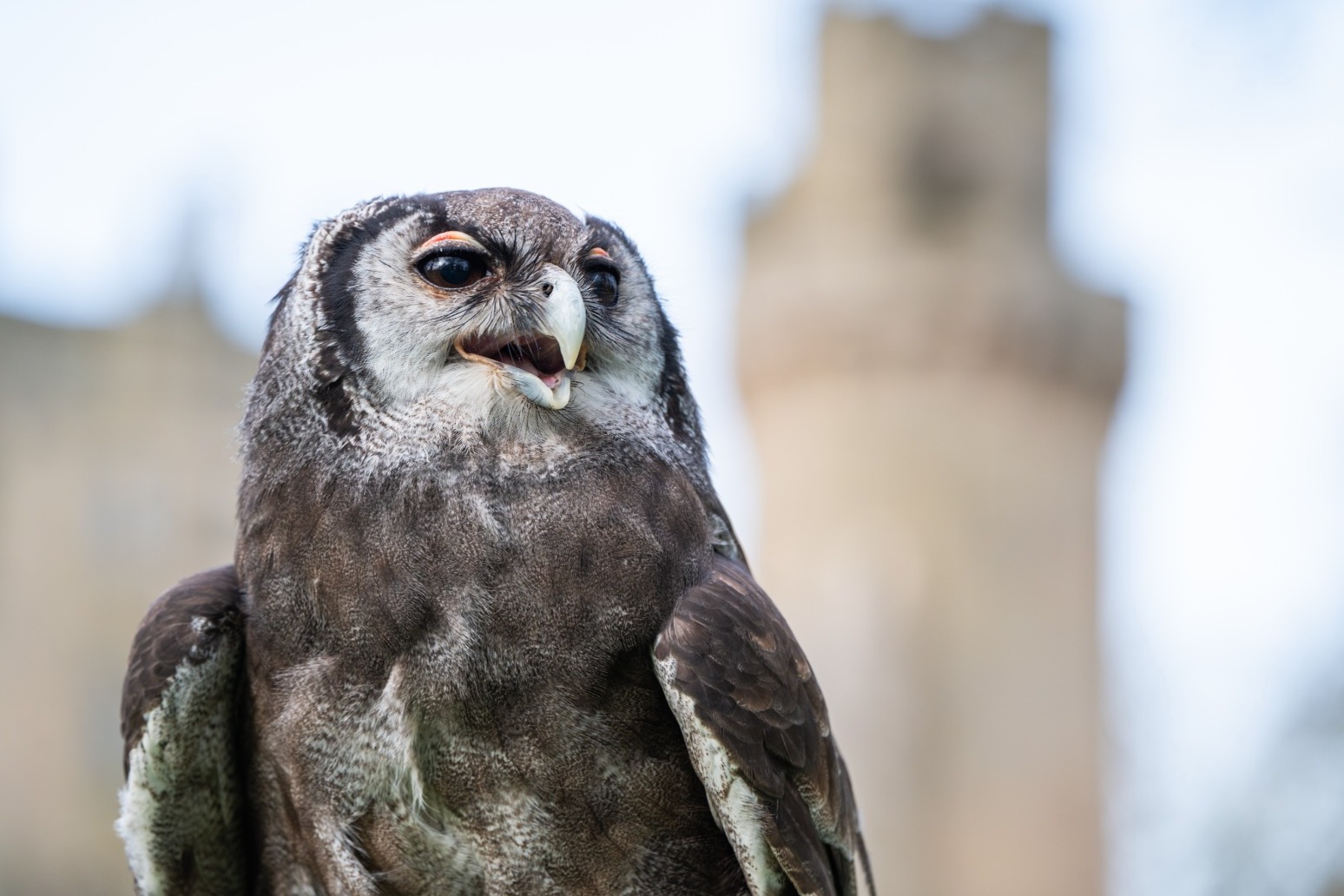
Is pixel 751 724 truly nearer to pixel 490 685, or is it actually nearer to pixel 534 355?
pixel 490 685

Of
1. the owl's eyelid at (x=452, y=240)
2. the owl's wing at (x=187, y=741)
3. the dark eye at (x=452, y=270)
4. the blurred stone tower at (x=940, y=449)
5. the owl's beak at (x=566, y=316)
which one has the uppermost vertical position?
the owl's eyelid at (x=452, y=240)

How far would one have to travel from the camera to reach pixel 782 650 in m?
3.87

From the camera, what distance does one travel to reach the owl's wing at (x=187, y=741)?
3893mm

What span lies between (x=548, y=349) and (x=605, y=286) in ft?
0.82

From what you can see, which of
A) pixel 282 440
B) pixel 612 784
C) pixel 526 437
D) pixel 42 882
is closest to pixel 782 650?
pixel 612 784

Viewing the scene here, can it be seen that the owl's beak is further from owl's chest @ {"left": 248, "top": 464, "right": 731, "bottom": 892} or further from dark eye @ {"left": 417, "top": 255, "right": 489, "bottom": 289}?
owl's chest @ {"left": 248, "top": 464, "right": 731, "bottom": 892}

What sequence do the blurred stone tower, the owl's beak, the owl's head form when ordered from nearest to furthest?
1. the owl's beak
2. the owl's head
3. the blurred stone tower

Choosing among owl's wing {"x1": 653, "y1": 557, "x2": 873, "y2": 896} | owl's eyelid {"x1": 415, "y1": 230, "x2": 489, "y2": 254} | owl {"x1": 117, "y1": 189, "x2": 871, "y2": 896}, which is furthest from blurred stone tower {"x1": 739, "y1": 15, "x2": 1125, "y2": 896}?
owl's eyelid {"x1": 415, "y1": 230, "x2": 489, "y2": 254}

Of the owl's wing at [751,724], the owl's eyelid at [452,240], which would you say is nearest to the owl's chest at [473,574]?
the owl's wing at [751,724]

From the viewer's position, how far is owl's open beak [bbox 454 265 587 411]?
3.62 m

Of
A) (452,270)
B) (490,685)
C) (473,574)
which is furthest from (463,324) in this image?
(490,685)

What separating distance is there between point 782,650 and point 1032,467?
30.9 metres

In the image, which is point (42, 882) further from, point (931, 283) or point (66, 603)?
point (931, 283)

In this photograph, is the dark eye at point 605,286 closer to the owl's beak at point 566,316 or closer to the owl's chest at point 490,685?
the owl's beak at point 566,316
